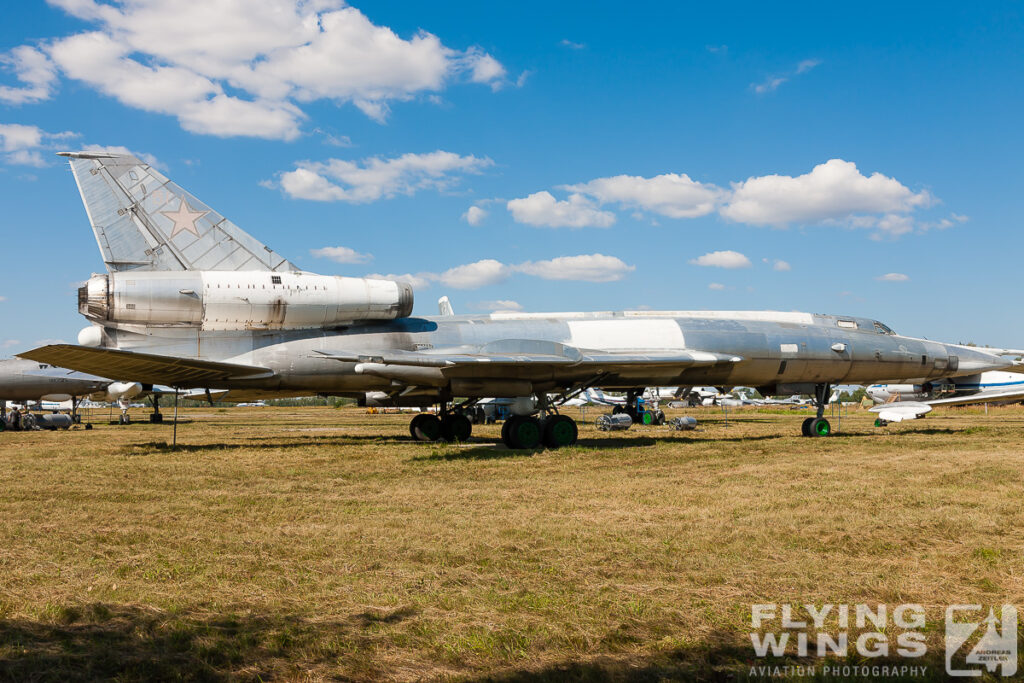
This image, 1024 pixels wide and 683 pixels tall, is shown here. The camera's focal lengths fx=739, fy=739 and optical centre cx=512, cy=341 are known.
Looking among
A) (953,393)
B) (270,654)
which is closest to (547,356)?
(270,654)

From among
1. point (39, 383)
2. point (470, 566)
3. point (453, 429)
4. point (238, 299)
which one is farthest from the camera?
point (39, 383)

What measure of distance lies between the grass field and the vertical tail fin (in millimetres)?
6542

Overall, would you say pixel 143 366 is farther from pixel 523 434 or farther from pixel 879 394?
pixel 879 394

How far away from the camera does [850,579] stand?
15.3 feet

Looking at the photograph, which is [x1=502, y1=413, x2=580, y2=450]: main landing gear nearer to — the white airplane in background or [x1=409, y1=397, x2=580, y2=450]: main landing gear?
[x1=409, y1=397, x2=580, y2=450]: main landing gear

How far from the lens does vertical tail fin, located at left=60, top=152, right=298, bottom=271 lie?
1560cm

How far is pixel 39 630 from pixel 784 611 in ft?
12.7

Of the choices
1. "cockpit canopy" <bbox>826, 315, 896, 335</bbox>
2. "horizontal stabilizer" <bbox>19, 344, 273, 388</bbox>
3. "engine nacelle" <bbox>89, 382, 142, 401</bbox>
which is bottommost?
"engine nacelle" <bbox>89, 382, 142, 401</bbox>

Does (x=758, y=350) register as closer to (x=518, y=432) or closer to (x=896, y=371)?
(x=896, y=371)

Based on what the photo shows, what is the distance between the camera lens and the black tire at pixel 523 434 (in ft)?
50.4

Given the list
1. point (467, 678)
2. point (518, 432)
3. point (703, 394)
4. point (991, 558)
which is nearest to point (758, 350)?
point (518, 432)

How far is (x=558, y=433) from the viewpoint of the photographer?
15641 millimetres

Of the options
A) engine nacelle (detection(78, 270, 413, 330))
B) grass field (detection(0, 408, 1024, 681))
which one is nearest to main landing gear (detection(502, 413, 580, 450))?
engine nacelle (detection(78, 270, 413, 330))

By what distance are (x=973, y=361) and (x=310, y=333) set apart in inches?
682
